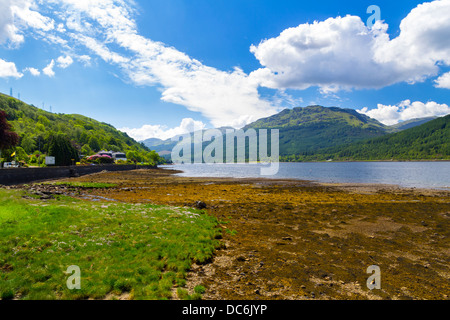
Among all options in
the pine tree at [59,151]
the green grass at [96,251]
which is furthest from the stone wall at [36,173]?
the green grass at [96,251]

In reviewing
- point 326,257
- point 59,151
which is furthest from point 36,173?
point 326,257

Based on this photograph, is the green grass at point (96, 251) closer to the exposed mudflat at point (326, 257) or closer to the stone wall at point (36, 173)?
the exposed mudflat at point (326, 257)

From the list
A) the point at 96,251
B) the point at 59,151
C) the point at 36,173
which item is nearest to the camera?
the point at 96,251

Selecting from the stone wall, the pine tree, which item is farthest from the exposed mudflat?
the pine tree

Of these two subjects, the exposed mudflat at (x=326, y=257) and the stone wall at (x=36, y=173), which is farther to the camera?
the stone wall at (x=36, y=173)

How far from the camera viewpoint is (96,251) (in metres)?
11.3

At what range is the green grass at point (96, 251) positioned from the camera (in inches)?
331

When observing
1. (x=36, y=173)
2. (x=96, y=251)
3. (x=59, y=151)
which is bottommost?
(x=96, y=251)

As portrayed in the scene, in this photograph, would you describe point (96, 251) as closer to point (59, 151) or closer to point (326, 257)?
point (326, 257)

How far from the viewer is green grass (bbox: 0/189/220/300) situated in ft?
27.6

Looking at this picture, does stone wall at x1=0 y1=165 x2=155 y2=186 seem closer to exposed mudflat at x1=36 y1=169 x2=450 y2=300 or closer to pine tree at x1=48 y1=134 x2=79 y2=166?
pine tree at x1=48 y1=134 x2=79 y2=166
